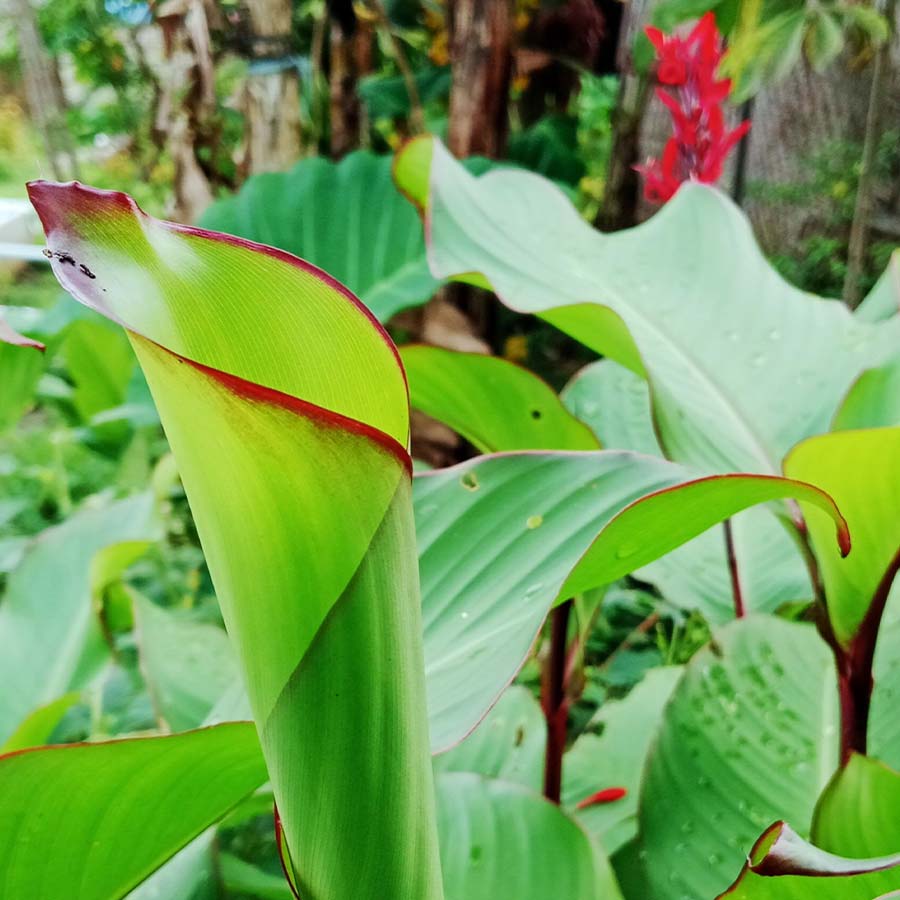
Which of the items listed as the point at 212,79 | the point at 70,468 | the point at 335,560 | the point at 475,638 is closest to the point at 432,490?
the point at 475,638

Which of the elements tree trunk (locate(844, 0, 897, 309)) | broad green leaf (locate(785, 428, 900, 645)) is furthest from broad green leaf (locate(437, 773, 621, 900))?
tree trunk (locate(844, 0, 897, 309))

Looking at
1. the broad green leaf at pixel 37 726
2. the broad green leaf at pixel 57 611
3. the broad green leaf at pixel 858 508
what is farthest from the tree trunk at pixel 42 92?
the broad green leaf at pixel 858 508

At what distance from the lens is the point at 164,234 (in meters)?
0.16

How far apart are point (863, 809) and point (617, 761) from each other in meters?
0.29

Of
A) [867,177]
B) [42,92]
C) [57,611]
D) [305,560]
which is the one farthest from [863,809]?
[42,92]

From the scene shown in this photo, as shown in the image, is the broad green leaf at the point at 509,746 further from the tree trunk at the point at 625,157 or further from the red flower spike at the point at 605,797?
the tree trunk at the point at 625,157

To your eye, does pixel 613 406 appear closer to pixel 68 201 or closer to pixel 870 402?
pixel 870 402

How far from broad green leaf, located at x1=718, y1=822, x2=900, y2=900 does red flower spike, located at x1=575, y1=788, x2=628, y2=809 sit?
311 millimetres

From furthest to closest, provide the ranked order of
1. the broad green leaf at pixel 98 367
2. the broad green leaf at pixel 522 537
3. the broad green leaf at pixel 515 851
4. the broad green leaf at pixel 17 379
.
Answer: the broad green leaf at pixel 98 367 → the broad green leaf at pixel 17 379 → the broad green leaf at pixel 515 851 → the broad green leaf at pixel 522 537

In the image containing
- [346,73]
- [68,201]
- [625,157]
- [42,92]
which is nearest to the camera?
[68,201]

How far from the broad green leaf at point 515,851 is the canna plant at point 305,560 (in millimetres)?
144

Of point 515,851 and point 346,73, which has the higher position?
point 346,73

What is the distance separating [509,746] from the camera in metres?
0.60

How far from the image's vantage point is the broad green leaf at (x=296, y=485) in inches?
6.4
